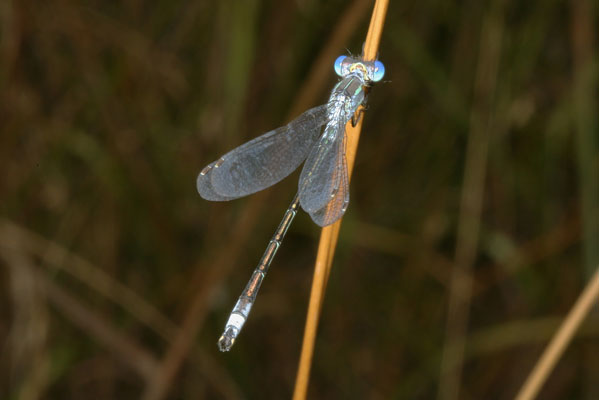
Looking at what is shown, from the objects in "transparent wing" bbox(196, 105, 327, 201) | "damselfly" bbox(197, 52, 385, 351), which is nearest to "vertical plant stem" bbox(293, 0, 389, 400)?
"damselfly" bbox(197, 52, 385, 351)

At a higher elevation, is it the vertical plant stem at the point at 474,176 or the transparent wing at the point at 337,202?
the vertical plant stem at the point at 474,176

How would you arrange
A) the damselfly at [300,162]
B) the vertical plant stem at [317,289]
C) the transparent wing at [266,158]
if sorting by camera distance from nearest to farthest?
the vertical plant stem at [317,289], the damselfly at [300,162], the transparent wing at [266,158]

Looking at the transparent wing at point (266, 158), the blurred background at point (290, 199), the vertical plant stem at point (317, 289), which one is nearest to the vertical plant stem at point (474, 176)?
the blurred background at point (290, 199)

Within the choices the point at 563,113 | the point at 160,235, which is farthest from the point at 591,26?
the point at 160,235

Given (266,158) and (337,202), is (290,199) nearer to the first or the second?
(266,158)

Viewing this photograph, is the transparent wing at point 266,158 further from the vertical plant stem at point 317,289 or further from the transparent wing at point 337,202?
the vertical plant stem at point 317,289

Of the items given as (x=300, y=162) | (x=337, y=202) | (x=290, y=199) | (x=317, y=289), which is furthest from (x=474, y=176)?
(x=317, y=289)

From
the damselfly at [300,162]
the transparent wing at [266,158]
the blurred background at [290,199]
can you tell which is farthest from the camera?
the blurred background at [290,199]
